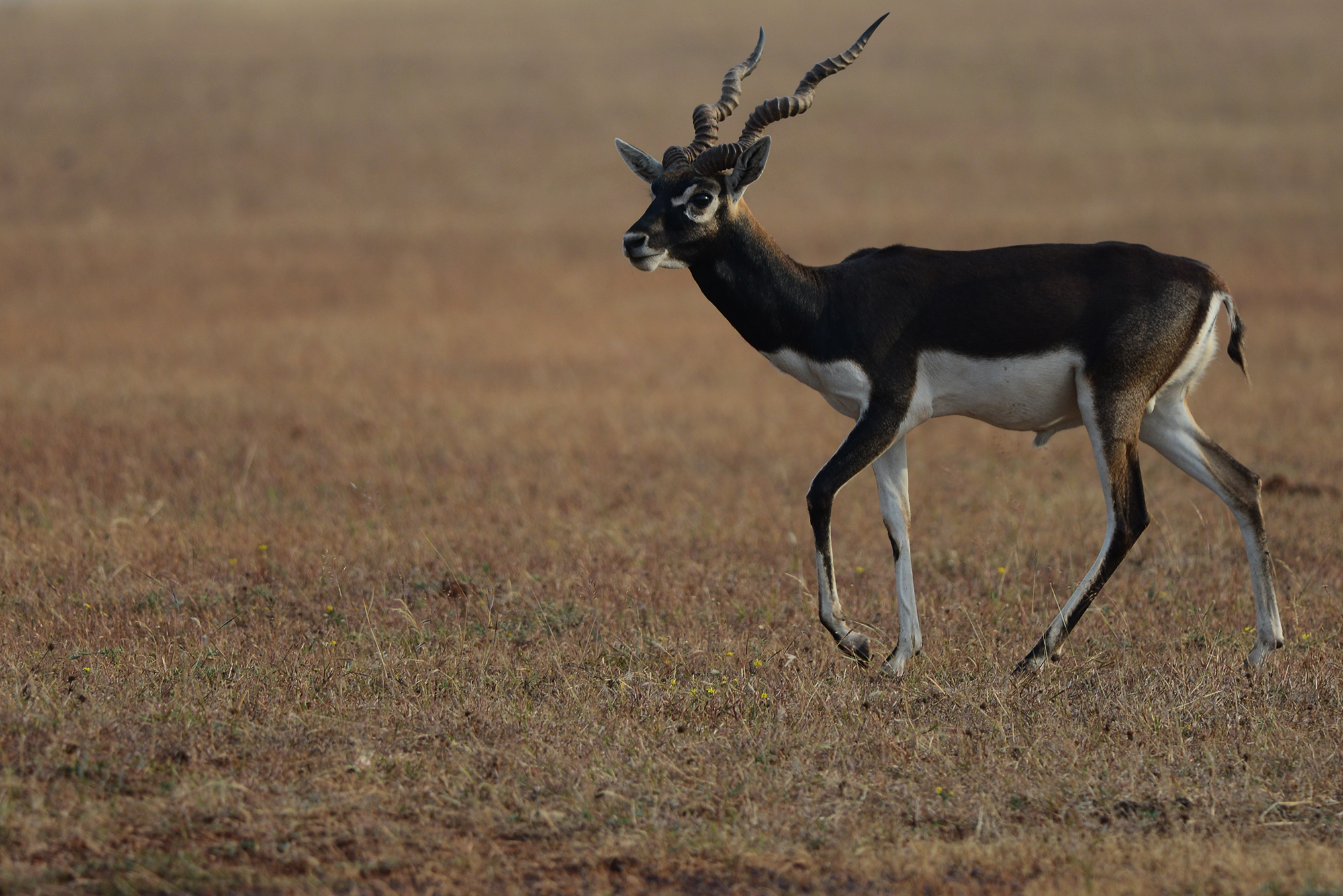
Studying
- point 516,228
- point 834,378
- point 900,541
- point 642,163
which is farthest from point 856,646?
point 516,228

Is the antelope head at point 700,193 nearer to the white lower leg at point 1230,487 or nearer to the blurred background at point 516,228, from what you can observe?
the white lower leg at point 1230,487

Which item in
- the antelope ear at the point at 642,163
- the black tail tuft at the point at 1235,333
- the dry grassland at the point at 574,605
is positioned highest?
the antelope ear at the point at 642,163

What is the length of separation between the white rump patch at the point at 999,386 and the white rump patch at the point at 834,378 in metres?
0.28

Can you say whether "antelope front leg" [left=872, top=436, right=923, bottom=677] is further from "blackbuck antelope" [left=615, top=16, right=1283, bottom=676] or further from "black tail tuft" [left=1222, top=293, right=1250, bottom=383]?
"black tail tuft" [left=1222, top=293, right=1250, bottom=383]

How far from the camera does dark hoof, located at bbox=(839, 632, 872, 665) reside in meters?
6.93

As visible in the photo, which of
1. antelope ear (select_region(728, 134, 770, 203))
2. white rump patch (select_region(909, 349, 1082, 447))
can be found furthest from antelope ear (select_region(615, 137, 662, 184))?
white rump patch (select_region(909, 349, 1082, 447))

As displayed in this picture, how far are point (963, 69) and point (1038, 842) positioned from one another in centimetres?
5225

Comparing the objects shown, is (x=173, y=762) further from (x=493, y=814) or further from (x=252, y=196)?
(x=252, y=196)

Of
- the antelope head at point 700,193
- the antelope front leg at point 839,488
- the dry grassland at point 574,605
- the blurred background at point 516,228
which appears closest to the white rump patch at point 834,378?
the antelope front leg at point 839,488

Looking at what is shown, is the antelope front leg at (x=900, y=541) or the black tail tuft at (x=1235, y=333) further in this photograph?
the black tail tuft at (x=1235, y=333)

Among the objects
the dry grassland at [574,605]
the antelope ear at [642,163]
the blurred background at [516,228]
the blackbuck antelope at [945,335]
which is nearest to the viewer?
the dry grassland at [574,605]

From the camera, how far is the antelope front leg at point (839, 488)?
6.80 meters

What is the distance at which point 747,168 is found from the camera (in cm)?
715

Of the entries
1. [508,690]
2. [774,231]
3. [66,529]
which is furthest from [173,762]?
[774,231]
